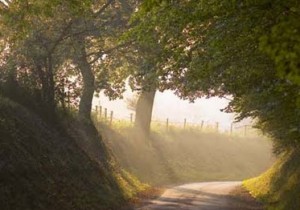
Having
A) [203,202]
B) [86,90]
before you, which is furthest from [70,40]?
[203,202]

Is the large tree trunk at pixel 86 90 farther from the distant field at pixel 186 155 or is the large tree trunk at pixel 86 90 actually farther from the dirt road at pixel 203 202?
the dirt road at pixel 203 202

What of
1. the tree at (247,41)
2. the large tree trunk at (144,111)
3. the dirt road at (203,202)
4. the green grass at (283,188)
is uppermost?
the large tree trunk at (144,111)

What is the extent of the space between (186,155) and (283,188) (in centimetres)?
3094

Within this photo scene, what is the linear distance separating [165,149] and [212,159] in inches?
328

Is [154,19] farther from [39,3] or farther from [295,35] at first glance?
[295,35]

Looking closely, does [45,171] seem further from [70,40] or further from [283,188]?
[70,40]

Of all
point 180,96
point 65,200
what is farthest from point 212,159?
point 65,200

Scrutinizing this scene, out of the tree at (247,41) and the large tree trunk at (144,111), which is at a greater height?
the large tree trunk at (144,111)

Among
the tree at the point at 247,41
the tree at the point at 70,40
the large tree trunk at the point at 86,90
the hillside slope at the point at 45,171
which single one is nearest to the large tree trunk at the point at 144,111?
the tree at the point at 70,40

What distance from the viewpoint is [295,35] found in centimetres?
626

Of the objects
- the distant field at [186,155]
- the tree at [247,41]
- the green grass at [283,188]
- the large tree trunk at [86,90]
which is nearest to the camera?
the tree at [247,41]

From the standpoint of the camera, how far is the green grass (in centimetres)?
1867

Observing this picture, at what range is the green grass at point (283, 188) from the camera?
61.3ft

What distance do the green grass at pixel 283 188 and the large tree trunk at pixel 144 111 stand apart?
49.8ft
